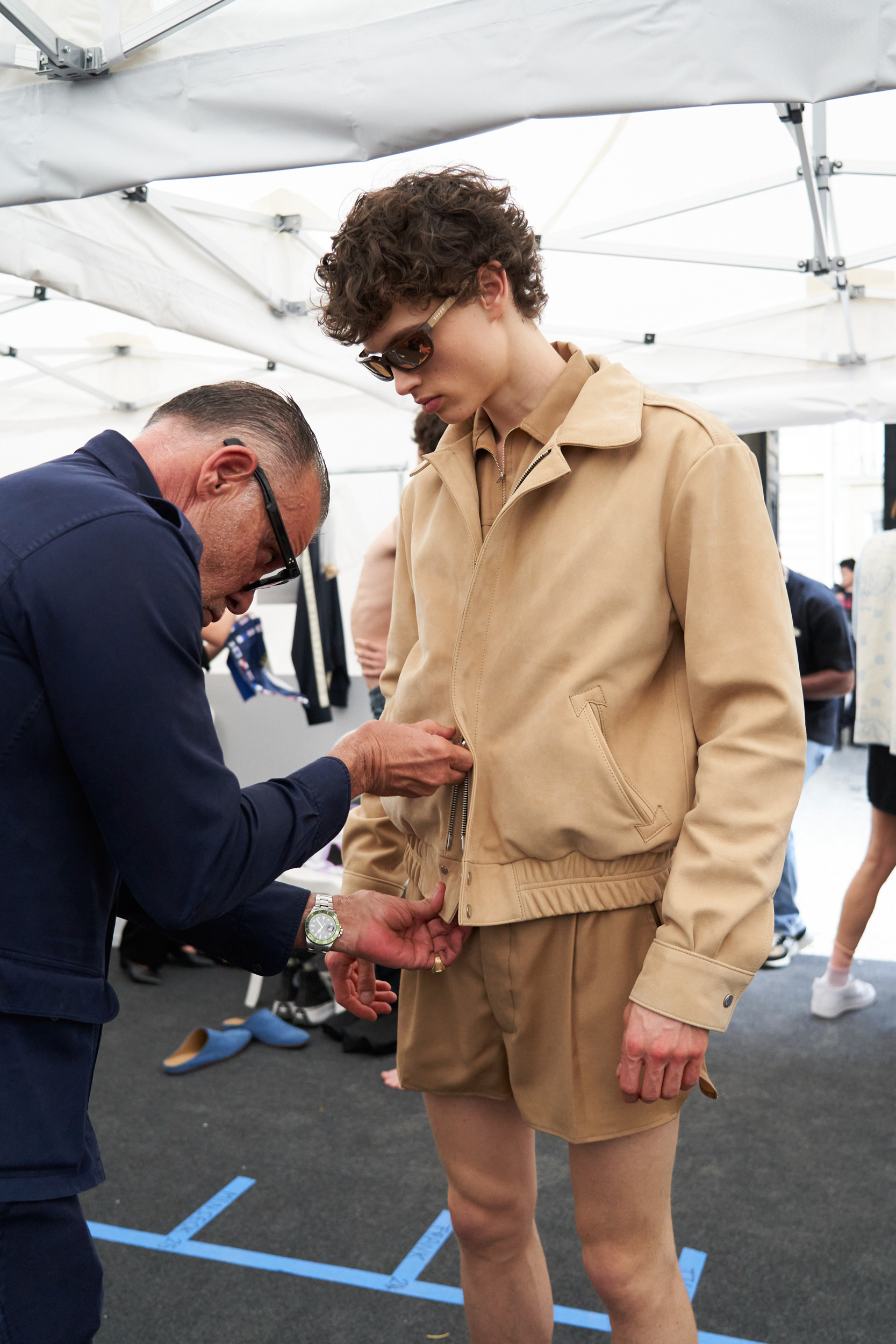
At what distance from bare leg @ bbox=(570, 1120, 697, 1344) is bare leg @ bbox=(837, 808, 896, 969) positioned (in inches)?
101

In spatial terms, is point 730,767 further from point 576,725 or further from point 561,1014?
point 561,1014

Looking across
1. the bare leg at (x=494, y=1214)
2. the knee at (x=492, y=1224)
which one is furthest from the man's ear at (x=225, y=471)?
the knee at (x=492, y=1224)

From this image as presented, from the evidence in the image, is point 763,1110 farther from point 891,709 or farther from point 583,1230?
point 583,1230

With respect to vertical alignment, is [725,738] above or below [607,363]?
below

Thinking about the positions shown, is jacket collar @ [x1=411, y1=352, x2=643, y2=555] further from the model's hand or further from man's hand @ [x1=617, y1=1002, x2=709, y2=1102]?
the model's hand

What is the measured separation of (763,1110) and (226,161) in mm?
2898

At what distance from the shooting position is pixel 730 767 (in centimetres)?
128

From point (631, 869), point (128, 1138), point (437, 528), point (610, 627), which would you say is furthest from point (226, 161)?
point (128, 1138)

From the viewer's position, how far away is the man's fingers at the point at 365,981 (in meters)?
1.77

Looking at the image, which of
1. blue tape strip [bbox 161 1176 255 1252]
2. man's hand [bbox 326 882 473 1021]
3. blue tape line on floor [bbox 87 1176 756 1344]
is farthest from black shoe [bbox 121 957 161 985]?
man's hand [bbox 326 882 473 1021]

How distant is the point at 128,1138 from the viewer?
307 centimetres

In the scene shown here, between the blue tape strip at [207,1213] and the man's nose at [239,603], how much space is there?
181cm

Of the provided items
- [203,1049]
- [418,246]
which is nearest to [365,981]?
[418,246]

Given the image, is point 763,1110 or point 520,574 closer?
point 520,574
